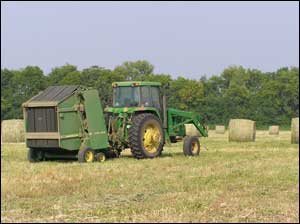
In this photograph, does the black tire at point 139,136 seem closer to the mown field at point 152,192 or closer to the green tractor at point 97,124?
the green tractor at point 97,124

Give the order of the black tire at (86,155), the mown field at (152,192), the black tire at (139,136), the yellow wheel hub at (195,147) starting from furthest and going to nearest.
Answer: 1. the yellow wheel hub at (195,147)
2. the black tire at (139,136)
3. the black tire at (86,155)
4. the mown field at (152,192)

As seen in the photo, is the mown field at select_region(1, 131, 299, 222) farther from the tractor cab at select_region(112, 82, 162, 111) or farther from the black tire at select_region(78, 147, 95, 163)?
the tractor cab at select_region(112, 82, 162, 111)

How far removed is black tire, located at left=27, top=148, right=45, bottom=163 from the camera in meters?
14.7

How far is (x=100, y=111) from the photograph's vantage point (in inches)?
587

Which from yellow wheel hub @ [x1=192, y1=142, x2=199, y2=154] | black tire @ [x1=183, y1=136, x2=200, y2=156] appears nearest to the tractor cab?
black tire @ [x1=183, y1=136, x2=200, y2=156]

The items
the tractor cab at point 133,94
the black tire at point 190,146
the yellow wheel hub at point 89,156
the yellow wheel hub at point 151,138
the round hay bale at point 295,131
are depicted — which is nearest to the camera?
the yellow wheel hub at point 89,156

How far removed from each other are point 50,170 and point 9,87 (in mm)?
49716

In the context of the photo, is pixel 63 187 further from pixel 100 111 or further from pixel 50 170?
pixel 100 111

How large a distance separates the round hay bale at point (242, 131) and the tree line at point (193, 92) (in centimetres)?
2590

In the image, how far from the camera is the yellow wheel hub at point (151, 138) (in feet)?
50.9

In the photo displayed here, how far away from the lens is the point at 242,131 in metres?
25.5

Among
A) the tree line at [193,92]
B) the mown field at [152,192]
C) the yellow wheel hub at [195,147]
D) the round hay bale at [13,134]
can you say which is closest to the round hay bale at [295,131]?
the yellow wheel hub at [195,147]

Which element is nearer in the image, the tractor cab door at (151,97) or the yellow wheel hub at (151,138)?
the yellow wheel hub at (151,138)

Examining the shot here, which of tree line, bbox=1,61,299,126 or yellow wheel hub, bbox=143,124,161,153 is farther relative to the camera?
tree line, bbox=1,61,299,126
